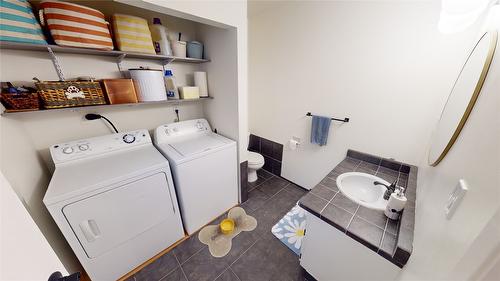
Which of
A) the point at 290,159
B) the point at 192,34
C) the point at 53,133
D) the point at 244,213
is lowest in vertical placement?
the point at 244,213

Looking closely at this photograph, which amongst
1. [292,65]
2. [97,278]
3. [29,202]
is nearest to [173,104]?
[29,202]

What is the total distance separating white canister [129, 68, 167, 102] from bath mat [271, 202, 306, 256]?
1.84m

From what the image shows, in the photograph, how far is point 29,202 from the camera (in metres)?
1.03

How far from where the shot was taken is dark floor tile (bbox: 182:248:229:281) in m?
1.42

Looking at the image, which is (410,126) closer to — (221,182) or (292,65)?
(292,65)

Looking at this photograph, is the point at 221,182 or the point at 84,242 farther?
the point at 221,182

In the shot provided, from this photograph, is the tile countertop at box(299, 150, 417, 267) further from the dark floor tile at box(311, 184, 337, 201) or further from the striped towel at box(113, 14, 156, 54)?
the striped towel at box(113, 14, 156, 54)

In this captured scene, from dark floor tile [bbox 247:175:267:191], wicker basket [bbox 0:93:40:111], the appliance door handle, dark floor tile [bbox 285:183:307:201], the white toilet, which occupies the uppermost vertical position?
wicker basket [bbox 0:93:40:111]

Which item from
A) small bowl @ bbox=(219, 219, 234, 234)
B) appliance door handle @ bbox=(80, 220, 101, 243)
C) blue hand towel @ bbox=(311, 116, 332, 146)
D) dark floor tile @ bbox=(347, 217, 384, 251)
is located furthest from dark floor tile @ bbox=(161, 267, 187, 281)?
blue hand towel @ bbox=(311, 116, 332, 146)

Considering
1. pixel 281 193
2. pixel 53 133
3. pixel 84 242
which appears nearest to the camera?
pixel 84 242

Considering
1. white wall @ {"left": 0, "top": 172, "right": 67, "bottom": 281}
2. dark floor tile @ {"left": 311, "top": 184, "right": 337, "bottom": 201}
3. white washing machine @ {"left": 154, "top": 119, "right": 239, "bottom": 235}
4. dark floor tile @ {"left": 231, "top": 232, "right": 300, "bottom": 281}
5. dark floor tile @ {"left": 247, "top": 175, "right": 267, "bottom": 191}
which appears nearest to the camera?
white wall @ {"left": 0, "top": 172, "right": 67, "bottom": 281}

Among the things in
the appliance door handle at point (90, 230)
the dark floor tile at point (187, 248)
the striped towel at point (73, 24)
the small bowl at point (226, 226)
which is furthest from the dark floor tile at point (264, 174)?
the striped towel at point (73, 24)

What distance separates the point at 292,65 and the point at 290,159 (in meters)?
1.27

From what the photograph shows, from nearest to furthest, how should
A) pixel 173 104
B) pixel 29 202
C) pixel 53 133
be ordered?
pixel 29 202 < pixel 53 133 < pixel 173 104
